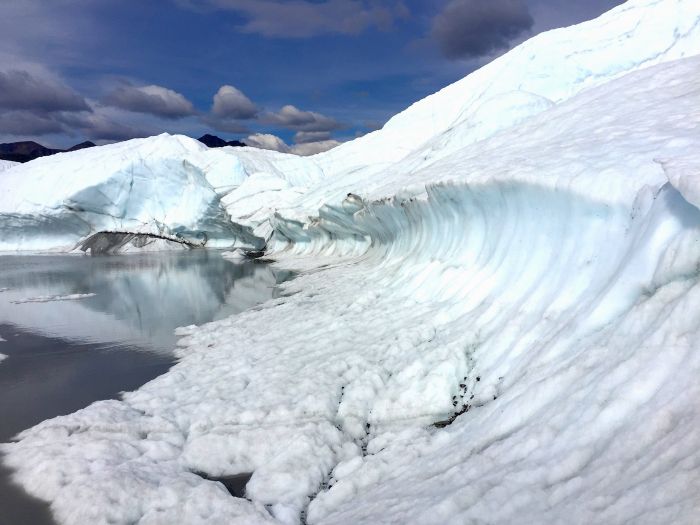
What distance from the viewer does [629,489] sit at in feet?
7.36

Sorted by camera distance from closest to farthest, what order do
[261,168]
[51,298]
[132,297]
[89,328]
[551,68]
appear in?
[89,328] → [51,298] → [132,297] → [551,68] → [261,168]

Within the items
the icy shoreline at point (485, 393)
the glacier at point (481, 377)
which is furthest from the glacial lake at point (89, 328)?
the icy shoreline at point (485, 393)

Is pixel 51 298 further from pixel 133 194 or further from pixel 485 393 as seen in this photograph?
pixel 133 194

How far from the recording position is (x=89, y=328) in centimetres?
1170

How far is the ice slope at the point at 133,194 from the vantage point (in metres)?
36.5

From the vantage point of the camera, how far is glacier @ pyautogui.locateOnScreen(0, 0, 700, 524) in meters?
2.77

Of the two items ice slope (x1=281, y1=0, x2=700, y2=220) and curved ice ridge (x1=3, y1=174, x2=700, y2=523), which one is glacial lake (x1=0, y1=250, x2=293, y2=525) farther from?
ice slope (x1=281, y1=0, x2=700, y2=220)

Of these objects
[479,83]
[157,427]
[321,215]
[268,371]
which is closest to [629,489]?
[157,427]

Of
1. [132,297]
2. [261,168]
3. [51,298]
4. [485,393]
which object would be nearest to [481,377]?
[485,393]

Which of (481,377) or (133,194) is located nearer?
(481,377)

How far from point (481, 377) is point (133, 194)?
3847cm

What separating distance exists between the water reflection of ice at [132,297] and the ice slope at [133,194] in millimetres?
10425

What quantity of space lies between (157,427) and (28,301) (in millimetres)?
13391

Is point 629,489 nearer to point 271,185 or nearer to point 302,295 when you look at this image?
point 302,295
